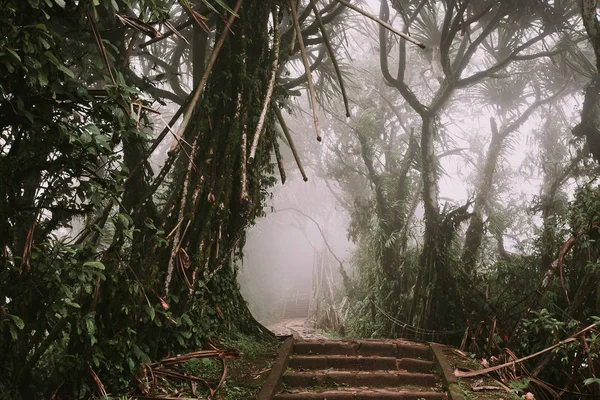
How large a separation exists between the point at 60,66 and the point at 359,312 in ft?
25.2

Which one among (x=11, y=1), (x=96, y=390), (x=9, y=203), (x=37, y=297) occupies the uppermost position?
(x=11, y=1)

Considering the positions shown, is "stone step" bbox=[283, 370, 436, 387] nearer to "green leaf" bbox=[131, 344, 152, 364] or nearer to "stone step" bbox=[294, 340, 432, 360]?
"stone step" bbox=[294, 340, 432, 360]

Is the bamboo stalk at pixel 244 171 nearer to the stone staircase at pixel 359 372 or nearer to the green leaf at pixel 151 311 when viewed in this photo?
the green leaf at pixel 151 311

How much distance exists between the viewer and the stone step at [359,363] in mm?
3904

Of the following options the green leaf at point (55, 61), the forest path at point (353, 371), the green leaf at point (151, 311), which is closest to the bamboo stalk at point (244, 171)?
the green leaf at point (151, 311)

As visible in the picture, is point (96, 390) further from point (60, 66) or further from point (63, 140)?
point (60, 66)

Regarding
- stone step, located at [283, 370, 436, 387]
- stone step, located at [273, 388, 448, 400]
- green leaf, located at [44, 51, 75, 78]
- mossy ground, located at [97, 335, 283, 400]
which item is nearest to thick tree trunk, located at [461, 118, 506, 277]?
stone step, located at [283, 370, 436, 387]

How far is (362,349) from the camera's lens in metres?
4.24

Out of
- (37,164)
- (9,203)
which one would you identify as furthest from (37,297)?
(37,164)

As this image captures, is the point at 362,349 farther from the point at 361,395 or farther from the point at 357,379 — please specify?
the point at 361,395

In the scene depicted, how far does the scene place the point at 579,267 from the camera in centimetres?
412

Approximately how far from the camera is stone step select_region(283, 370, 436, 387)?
3525 mm

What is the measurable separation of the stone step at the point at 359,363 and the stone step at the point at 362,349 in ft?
0.61

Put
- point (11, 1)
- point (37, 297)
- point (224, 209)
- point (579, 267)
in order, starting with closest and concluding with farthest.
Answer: point (11, 1)
point (37, 297)
point (224, 209)
point (579, 267)
